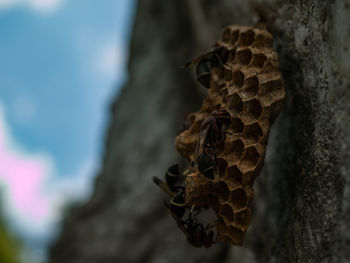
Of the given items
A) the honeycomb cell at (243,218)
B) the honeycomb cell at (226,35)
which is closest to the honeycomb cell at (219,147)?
the honeycomb cell at (243,218)

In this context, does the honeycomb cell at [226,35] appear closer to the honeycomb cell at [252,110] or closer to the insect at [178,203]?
the honeycomb cell at [252,110]

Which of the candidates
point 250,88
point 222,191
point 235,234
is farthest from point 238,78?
point 235,234

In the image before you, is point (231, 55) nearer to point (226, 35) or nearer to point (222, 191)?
point (226, 35)

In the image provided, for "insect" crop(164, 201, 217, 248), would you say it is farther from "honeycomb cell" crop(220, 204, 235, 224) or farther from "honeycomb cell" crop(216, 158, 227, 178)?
"honeycomb cell" crop(216, 158, 227, 178)

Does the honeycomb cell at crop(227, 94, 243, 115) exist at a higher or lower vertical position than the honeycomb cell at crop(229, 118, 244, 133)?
higher

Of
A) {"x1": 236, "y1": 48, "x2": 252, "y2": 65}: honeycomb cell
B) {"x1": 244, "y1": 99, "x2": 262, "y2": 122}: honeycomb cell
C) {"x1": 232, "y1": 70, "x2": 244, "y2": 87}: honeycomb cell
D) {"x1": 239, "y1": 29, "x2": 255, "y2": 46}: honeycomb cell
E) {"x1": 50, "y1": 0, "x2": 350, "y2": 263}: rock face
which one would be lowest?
{"x1": 50, "y1": 0, "x2": 350, "y2": 263}: rock face

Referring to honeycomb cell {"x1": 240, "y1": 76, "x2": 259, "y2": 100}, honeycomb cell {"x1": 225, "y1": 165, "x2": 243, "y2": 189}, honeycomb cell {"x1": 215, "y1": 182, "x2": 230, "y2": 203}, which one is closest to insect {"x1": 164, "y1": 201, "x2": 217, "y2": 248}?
honeycomb cell {"x1": 215, "y1": 182, "x2": 230, "y2": 203}
